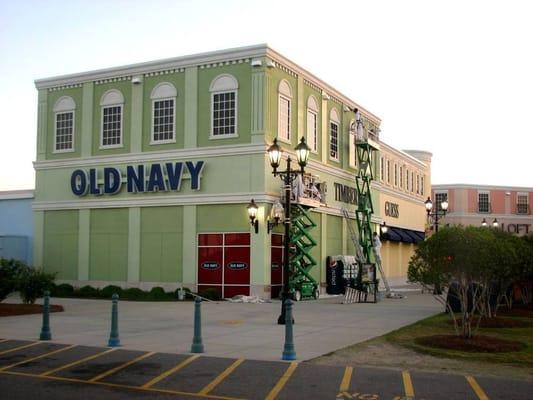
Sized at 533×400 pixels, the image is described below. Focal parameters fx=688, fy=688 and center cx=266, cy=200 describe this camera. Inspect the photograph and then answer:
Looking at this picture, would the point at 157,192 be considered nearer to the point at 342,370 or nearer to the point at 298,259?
the point at 298,259

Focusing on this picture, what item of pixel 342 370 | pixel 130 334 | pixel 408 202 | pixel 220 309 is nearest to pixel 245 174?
pixel 220 309

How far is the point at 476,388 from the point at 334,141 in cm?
2759

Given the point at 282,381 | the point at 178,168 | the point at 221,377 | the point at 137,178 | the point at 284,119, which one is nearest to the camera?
the point at 282,381

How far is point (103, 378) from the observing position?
11164 mm

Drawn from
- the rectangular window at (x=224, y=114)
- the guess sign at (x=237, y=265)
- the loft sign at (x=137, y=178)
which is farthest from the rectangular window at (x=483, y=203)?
the loft sign at (x=137, y=178)

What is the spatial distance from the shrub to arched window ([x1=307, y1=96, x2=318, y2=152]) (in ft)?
33.4

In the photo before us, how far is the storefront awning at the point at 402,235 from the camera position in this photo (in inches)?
1868

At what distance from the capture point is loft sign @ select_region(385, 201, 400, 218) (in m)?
49.0

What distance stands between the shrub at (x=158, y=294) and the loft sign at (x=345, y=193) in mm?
11305

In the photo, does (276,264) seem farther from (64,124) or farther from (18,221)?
(18,221)

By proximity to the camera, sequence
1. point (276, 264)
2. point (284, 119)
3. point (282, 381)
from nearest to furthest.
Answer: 1. point (282, 381)
2. point (276, 264)
3. point (284, 119)

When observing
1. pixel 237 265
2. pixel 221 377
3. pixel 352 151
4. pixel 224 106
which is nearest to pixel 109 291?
pixel 237 265

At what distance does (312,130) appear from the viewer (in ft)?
114

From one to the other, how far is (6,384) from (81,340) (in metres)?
5.00
